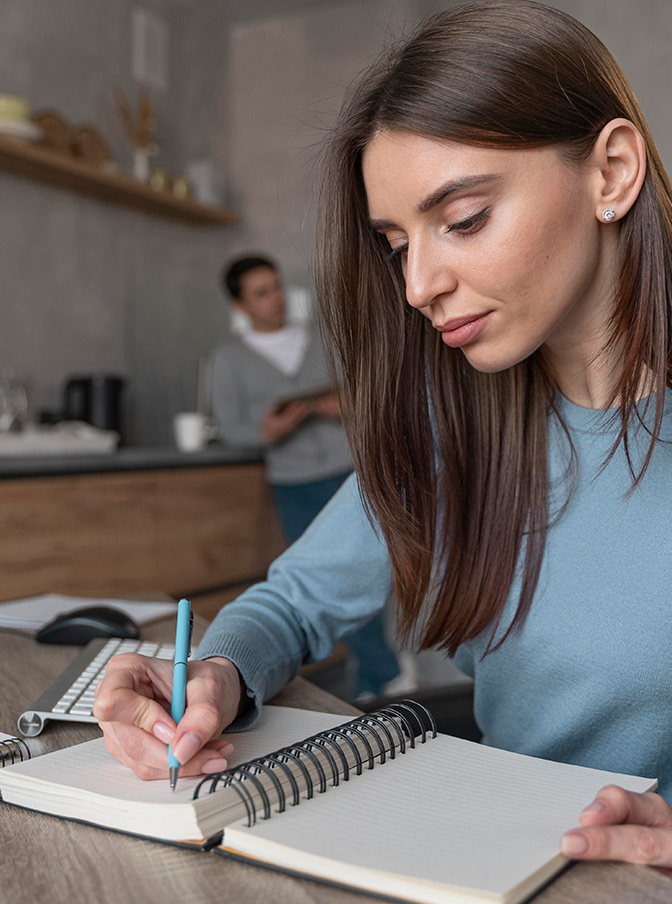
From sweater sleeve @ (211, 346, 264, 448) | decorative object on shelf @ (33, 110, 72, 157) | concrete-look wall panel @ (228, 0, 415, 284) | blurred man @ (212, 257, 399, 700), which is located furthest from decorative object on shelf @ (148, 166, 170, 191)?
sweater sleeve @ (211, 346, 264, 448)

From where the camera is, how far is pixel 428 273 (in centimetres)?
81

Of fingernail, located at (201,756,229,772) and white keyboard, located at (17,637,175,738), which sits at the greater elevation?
fingernail, located at (201,756,229,772)

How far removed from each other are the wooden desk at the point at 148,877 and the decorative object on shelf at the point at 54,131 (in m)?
3.24

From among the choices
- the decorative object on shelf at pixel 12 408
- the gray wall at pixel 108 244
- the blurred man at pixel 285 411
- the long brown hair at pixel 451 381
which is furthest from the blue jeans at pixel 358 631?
the long brown hair at pixel 451 381

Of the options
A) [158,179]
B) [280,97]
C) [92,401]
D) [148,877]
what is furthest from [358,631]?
[280,97]

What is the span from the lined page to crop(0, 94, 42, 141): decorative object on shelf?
303 cm

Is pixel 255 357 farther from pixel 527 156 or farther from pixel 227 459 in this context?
pixel 527 156

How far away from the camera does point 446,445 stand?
39.8 inches

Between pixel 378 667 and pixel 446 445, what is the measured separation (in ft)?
7.92

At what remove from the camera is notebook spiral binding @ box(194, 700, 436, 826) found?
588mm

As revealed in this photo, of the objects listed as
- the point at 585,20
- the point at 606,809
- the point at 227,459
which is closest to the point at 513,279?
Result: the point at 606,809

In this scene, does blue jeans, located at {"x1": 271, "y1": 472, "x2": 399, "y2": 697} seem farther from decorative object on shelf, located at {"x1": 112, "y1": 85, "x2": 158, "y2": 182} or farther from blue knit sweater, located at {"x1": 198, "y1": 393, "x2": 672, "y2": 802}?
blue knit sweater, located at {"x1": 198, "y1": 393, "x2": 672, "y2": 802}

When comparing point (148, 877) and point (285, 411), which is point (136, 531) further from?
point (148, 877)

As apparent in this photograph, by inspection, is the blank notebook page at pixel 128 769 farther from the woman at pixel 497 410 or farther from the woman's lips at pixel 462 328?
the woman's lips at pixel 462 328
